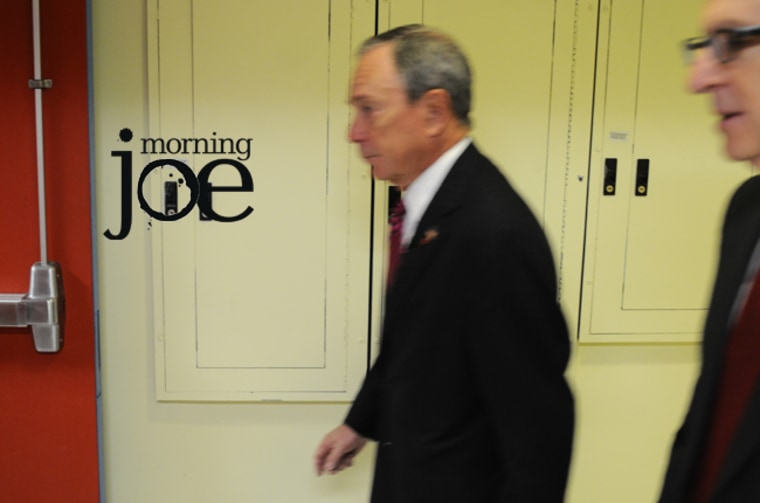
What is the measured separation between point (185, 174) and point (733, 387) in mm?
1544

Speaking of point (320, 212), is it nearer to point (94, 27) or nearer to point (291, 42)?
point (291, 42)

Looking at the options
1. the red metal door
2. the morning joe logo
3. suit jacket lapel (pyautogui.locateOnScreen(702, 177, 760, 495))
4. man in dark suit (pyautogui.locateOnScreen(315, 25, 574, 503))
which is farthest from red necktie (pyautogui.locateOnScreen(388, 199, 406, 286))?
the red metal door

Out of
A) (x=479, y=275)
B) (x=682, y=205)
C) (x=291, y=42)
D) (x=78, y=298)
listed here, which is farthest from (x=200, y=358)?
(x=682, y=205)

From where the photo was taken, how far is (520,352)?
3.29ft

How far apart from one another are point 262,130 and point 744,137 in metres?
1.38

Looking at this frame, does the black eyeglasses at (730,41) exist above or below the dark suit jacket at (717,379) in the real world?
above

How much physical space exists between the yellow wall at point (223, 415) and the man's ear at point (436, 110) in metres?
1.00

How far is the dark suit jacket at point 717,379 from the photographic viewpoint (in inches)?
31.1

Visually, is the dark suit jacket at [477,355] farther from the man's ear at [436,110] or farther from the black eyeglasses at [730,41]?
the black eyeglasses at [730,41]

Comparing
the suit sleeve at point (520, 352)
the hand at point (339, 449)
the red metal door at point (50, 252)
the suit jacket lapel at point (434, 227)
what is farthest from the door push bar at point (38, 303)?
the suit sleeve at point (520, 352)

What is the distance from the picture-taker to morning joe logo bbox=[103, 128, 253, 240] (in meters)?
1.88

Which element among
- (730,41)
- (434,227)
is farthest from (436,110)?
(730,41)

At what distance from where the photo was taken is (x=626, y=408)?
7.05ft

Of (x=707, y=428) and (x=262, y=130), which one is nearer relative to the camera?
(x=707, y=428)
